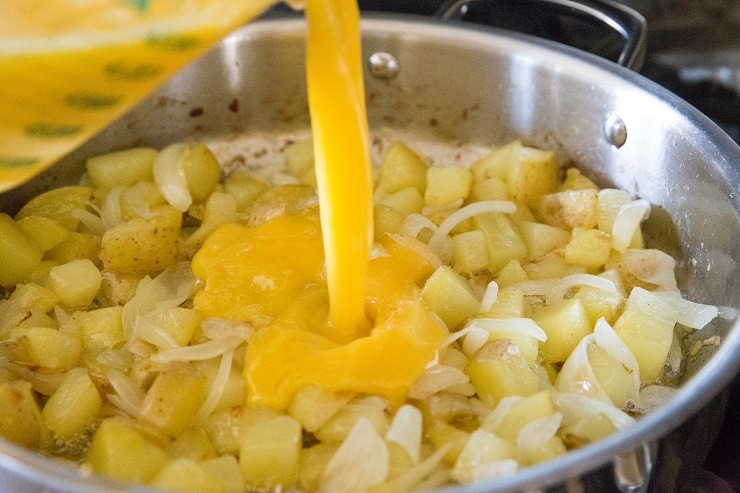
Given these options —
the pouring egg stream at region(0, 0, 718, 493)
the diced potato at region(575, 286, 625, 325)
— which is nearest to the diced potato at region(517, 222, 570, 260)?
the pouring egg stream at region(0, 0, 718, 493)

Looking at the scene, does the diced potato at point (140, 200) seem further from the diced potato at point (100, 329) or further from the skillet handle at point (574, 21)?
the skillet handle at point (574, 21)

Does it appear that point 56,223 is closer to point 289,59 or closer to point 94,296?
point 94,296

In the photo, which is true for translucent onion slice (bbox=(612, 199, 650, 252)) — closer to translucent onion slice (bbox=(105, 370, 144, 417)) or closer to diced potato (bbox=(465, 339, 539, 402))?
diced potato (bbox=(465, 339, 539, 402))

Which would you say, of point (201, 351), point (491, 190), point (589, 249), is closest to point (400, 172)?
point (491, 190)

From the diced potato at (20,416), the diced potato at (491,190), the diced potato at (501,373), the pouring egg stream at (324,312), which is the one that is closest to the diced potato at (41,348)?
the pouring egg stream at (324,312)

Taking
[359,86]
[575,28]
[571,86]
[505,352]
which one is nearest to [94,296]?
[359,86]
